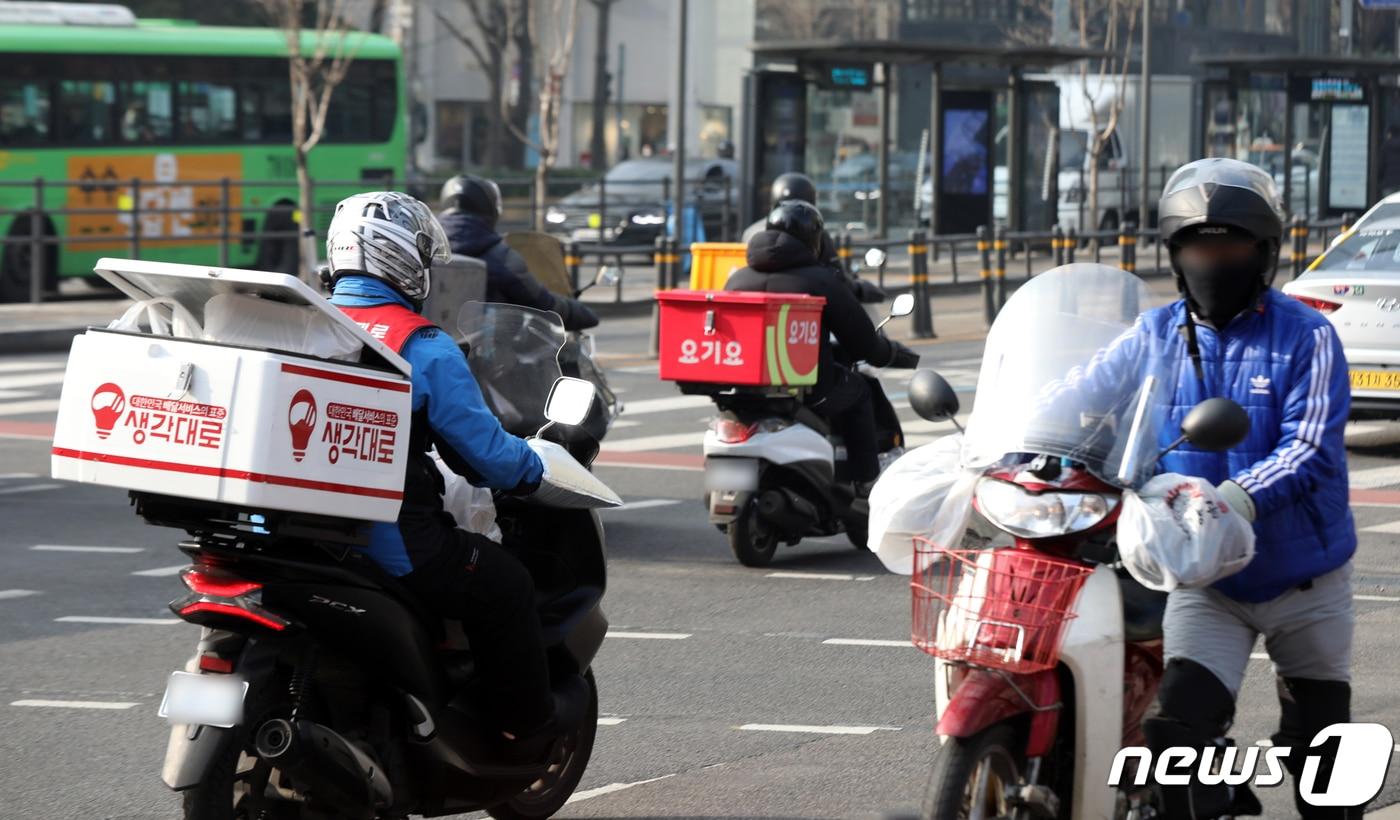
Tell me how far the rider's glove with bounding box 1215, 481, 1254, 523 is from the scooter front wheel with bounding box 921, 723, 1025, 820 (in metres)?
0.65

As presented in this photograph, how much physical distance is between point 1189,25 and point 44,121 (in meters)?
28.3

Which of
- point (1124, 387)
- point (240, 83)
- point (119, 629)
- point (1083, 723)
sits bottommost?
point (119, 629)

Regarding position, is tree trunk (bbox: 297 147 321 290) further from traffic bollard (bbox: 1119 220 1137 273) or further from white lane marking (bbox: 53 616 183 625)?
white lane marking (bbox: 53 616 183 625)

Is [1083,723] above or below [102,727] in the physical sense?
above

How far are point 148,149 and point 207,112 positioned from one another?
4.31ft

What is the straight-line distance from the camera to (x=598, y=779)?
6.02 meters

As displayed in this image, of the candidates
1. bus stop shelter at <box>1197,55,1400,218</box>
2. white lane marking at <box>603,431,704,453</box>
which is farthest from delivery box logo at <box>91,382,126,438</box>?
bus stop shelter at <box>1197,55,1400,218</box>

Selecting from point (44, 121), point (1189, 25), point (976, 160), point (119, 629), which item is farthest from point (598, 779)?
point (1189, 25)

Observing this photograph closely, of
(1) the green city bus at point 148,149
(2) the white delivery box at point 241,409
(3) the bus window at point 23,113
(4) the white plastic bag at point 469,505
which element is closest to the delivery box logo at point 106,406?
(2) the white delivery box at point 241,409

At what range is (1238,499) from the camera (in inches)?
169

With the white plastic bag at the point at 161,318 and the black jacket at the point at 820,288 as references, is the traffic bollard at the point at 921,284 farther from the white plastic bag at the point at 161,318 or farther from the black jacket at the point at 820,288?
the white plastic bag at the point at 161,318

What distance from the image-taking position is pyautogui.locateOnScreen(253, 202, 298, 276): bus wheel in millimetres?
26953

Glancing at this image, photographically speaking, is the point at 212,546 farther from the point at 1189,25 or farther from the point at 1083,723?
the point at 1189,25

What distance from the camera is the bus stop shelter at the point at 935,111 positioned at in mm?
26641
